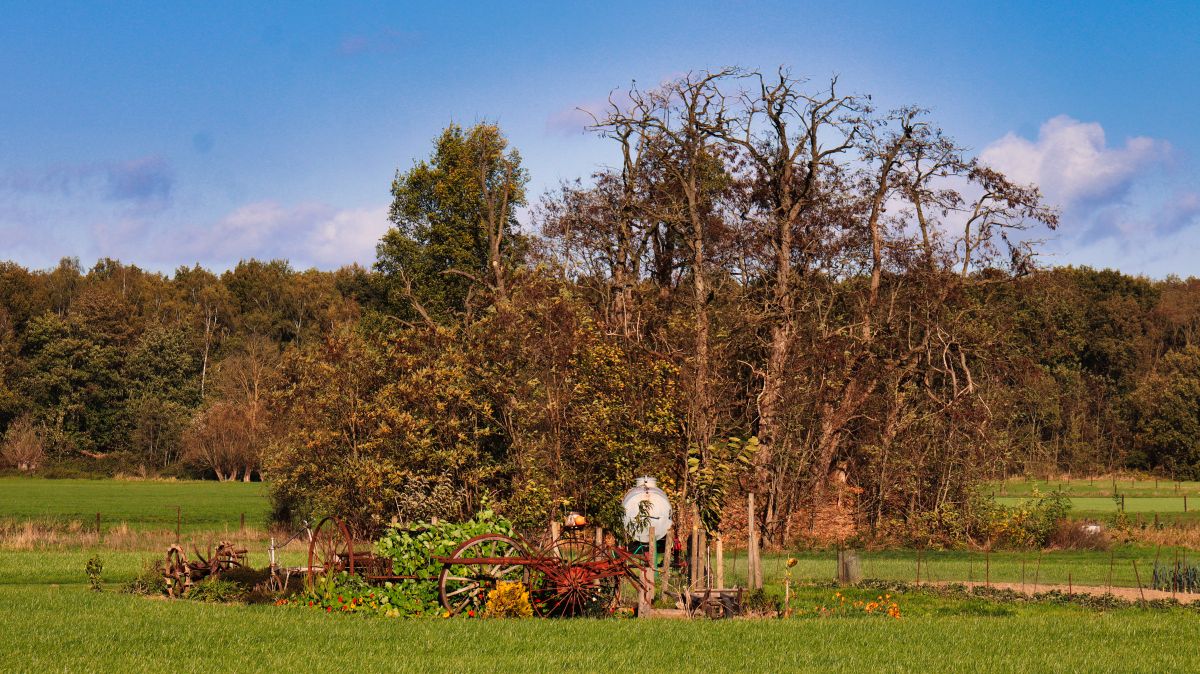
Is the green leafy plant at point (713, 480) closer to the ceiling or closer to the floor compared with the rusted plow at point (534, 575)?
closer to the ceiling

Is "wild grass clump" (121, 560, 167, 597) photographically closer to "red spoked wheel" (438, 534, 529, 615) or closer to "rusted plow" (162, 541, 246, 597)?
"rusted plow" (162, 541, 246, 597)

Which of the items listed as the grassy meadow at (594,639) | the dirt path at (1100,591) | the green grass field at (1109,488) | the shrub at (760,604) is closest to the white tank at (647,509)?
the shrub at (760,604)

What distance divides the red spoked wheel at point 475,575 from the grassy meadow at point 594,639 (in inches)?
37.5

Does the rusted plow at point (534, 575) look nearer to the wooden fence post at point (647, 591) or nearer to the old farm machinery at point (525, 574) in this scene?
the old farm machinery at point (525, 574)

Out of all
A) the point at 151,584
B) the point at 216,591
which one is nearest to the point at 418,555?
→ the point at 216,591

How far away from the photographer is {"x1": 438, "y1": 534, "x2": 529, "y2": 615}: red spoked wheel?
19016 millimetres

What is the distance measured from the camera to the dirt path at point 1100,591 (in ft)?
78.5

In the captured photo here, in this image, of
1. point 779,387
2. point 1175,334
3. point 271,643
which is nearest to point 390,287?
point 779,387

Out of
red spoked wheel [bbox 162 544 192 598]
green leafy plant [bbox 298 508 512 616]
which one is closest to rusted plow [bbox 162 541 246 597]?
red spoked wheel [bbox 162 544 192 598]

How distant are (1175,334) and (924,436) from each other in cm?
6085

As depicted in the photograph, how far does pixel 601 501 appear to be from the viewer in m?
32.4

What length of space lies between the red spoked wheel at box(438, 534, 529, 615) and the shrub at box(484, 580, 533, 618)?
6.1 inches

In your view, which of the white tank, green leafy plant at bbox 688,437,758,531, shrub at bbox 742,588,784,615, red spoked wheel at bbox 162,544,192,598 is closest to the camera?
shrub at bbox 742,588,784,615

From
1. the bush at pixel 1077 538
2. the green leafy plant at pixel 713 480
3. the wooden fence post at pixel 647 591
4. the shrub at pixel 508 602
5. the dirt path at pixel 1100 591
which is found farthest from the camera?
the bush at pixel 1077 538
